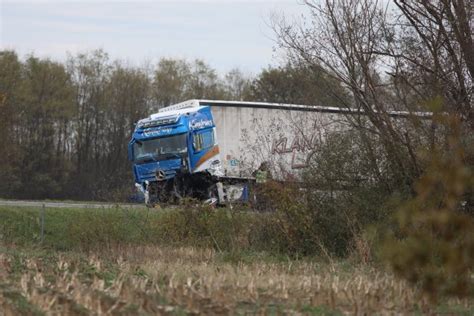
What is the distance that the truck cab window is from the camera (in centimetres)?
3062

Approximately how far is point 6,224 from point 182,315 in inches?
724

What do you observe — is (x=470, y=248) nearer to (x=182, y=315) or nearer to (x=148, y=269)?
(x=182, y=315)

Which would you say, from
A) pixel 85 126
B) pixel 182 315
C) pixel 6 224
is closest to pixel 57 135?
pixel 85 126

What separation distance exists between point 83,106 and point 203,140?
3977 cm

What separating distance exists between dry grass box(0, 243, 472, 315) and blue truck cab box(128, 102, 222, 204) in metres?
16.8

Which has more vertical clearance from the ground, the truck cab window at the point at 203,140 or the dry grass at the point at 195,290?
the truck cab window at the point at 203,140

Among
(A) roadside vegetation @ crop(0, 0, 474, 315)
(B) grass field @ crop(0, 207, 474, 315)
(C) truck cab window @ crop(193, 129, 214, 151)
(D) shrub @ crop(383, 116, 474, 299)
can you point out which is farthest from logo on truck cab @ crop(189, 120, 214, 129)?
(D) shrub @ crop(383, 116, 474, 299)

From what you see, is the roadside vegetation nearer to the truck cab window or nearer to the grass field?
the grass field

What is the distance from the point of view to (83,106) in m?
68.9

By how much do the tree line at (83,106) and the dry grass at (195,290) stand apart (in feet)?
155

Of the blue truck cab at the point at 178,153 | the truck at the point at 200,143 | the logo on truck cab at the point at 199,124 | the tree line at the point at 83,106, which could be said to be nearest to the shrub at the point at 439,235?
the truck at the point at 200,143

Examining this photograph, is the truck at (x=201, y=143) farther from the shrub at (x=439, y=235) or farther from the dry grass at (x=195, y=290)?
the shrub at (x=439, y=235)

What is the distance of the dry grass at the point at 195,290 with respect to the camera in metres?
8.24

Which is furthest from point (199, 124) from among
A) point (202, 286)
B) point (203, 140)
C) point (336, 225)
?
point (202, 286)
